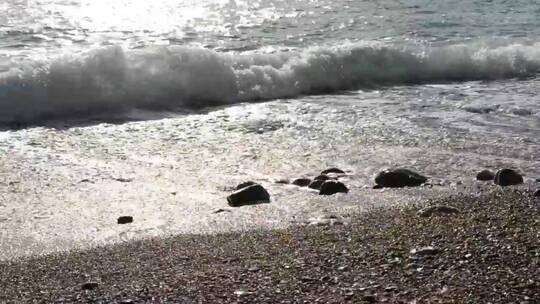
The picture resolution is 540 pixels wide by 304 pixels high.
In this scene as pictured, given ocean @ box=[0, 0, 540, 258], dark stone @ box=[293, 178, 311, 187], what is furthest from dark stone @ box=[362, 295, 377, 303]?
dark stone @ box=[293, 178, 311, 187]

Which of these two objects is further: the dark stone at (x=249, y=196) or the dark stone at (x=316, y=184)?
the dark stone at (x=316, y=184)

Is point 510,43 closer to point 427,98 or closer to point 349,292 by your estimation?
point 427,98

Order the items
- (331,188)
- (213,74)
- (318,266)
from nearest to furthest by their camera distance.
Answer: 1. (318,266)
2. (331,188)
3. (213,74)

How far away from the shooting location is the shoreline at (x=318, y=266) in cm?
376

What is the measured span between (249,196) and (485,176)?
195cm

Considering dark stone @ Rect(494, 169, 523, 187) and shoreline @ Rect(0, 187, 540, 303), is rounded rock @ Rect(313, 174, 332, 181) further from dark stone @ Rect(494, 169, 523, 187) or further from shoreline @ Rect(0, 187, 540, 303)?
dark stone @ Rect(494, 169, 523, 187)

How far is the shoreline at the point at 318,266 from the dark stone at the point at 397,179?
3.27 ft

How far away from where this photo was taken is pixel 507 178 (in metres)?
6.25

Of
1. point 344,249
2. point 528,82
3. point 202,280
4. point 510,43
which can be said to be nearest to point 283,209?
point 344,249

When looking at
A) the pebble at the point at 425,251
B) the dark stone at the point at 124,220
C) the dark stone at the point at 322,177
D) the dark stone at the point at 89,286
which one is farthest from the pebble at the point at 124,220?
the pebble at the point at 425,251

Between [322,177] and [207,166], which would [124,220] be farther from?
[322,177]

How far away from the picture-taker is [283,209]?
567 cm

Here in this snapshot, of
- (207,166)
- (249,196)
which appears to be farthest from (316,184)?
(207,166)

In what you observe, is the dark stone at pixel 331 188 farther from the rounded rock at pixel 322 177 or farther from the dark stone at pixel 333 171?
the dark stone at pixel 333 171
